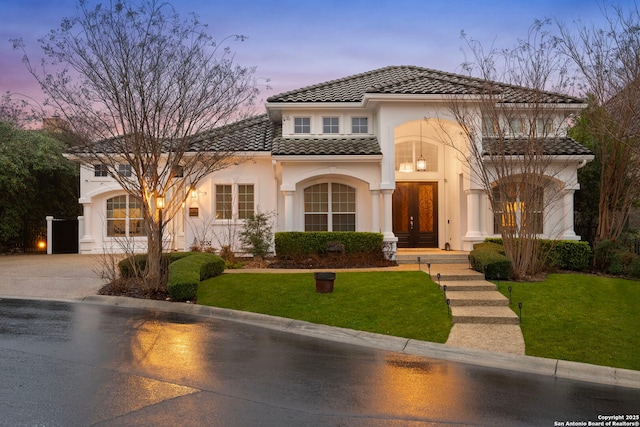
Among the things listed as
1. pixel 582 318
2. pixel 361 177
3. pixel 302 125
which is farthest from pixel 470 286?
pixel 302 125

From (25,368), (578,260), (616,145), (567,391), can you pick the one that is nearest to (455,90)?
(616,145)

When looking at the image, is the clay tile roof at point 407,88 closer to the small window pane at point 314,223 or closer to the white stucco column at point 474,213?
the white stucco column at point 474,213

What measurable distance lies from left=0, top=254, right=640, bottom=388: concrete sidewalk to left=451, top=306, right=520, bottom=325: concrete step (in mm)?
742

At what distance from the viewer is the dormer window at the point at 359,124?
1930 centimetres

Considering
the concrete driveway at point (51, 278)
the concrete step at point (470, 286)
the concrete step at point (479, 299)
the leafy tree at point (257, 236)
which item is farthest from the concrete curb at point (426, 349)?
the leafy tree at point (257, 236)

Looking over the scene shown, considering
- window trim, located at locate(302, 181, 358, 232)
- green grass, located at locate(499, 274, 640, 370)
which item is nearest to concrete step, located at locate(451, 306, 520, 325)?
green grass, located at locate(499, 274, 640, 370)

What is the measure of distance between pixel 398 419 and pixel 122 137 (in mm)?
10429

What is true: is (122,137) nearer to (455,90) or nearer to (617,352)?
(455,90)

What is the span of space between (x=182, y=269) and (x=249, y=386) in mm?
6633

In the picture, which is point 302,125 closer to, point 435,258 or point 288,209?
point 288,209

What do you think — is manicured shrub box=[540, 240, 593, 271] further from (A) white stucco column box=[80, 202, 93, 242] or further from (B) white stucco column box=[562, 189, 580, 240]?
(A) white stucco column box=[80, 202, 93, 242]

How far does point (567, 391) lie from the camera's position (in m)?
6.63

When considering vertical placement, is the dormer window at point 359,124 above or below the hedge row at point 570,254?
above

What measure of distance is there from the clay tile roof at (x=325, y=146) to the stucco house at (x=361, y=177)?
0.04 m
